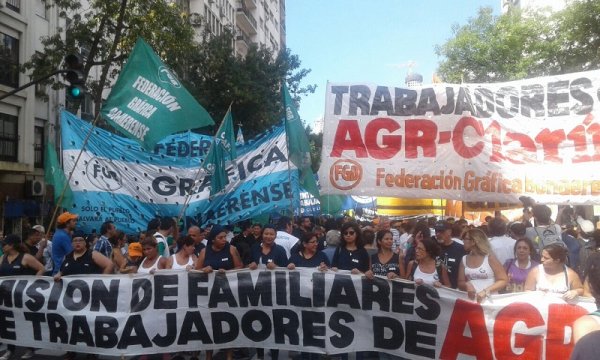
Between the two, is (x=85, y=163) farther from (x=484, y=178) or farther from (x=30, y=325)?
(x=484, y=178)

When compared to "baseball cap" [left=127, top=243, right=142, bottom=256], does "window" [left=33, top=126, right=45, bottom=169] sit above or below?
above

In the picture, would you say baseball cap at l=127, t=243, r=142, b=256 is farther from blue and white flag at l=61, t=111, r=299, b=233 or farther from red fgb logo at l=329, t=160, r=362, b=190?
blue and white flag at l=61, t=111, r=299, b=233

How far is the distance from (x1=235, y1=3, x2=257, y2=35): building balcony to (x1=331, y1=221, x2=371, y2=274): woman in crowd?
4886 cm

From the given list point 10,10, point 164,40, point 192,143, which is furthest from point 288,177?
point 10,10

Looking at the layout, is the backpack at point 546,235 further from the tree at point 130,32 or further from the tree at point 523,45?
the tree at point 130,32

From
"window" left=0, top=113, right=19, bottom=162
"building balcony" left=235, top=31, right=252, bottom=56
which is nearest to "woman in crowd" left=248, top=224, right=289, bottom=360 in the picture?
"window" left=0, top=113, right=19, bottom=162

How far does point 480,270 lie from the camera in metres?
6.57

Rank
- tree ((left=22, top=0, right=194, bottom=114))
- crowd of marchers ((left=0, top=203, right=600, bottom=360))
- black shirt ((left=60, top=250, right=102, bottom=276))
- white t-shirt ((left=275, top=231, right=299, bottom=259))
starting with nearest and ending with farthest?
crowd of marchers ((left=0, top=203, right=600, bottom=360)) < black shirt ((left=60, top=250, right=102, bottom=276)) < white t-shirt ((left=275, top=231, right=299, bottom=259)) < tree ((left=22, top=0, right=194, bottom=114))

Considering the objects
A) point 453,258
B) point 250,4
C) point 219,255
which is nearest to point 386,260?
point 453,258

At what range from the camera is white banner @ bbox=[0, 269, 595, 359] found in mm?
6367

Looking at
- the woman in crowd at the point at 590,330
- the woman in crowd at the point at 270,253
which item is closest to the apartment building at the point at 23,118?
the woman in crowd at the point at 270,253

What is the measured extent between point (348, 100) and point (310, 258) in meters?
2.31

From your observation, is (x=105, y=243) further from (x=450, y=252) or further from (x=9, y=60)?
(x=9, y=60)

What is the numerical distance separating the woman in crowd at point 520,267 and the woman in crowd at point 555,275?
1.68 ft
